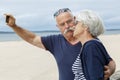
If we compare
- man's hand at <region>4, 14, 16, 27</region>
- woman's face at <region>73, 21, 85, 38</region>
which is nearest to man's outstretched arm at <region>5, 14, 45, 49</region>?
man's hand at <region>4, 14, 16, 27</region>

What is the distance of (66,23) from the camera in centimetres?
380

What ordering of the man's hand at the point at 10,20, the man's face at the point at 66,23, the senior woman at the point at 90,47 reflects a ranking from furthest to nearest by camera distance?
the man's hand at the point at 10,20 → the man's face at the point at 66,23 → the senior woman at the point at 90,47

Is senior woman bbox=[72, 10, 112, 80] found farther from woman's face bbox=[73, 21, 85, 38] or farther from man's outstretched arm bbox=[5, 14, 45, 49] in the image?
man's outstretched arm bbox=[5, 14, 45, 49]

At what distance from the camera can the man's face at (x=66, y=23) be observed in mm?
3789

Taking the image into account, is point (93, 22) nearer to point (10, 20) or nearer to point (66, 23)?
point (66, 23)

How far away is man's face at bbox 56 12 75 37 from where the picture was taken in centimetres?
379

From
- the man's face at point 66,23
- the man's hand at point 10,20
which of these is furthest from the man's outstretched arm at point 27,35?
→ the man's face at point 66,23

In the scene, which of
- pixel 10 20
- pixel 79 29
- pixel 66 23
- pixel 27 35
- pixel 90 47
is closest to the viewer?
pixel 90 47

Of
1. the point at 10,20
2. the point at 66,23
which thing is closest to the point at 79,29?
the point at 66,23

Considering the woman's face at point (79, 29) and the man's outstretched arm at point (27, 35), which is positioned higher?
the woman's face at point (79, 29)

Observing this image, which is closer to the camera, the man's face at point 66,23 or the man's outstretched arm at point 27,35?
the man's face at point 66,23

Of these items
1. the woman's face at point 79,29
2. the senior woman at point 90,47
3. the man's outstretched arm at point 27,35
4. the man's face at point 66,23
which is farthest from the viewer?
the man's outstretched arm at point 27,35

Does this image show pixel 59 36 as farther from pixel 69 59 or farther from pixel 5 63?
pixel 5 63

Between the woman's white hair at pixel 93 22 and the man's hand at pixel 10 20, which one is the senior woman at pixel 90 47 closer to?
the woman's white hair at pixel 93 22
